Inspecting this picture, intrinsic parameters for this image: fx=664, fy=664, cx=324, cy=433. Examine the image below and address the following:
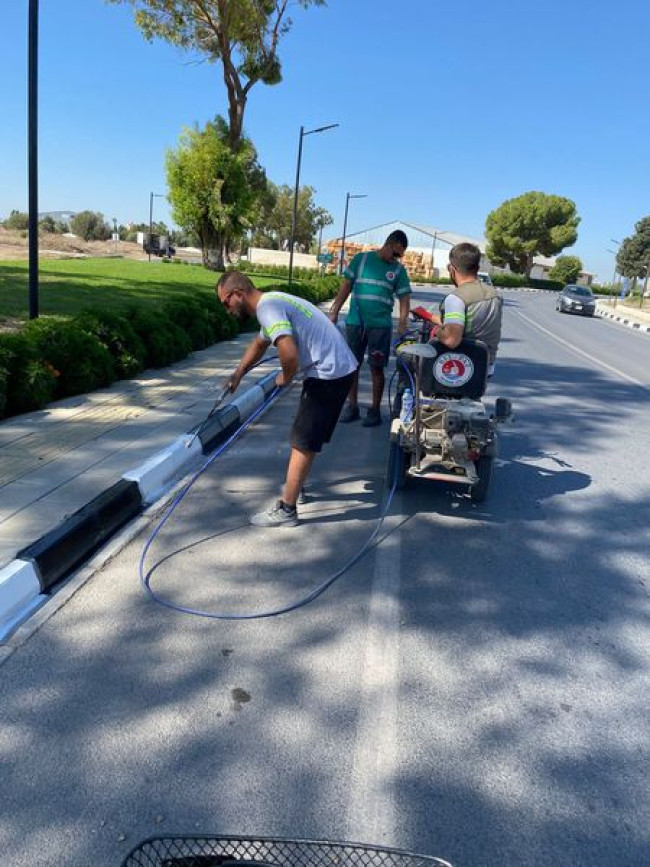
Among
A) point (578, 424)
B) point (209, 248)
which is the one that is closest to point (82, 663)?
point (578, 424)

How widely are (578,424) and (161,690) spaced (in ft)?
21.8

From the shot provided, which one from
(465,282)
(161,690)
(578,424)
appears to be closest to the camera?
(161,690)

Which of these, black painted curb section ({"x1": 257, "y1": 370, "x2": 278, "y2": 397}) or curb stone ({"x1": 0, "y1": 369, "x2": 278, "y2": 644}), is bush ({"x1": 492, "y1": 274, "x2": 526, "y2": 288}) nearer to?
black painted curb section ({"x1": 257, "y1": 370, "x2": 278, "y2": 397})

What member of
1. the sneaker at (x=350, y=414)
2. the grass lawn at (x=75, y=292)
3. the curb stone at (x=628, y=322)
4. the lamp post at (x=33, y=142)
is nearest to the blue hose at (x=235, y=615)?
the sneaker at (x=350, y=414)

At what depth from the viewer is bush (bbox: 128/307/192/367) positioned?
910cm

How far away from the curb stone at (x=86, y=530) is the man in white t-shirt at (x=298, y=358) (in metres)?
0.89

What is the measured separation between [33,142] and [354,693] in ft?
24.8

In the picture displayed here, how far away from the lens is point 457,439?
454cm

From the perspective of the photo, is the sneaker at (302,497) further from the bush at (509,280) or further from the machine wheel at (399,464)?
the bush at (509,280)

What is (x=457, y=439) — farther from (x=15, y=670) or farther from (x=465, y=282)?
(x=15, y=670)

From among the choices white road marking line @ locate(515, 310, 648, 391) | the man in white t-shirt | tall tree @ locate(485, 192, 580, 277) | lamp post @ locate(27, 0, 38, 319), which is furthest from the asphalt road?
tall tree @ locate(485, 192, 580, 277)

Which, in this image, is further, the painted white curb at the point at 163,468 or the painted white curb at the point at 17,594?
the painted white curb at the point at 163,468

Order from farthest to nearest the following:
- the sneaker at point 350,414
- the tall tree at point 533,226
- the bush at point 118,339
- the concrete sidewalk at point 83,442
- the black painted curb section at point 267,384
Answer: the tall tree at point 533,226
the black painted curb section at point 267,384
the bush at point 118,339
the sneaker at point 350,414
the concrete sidewalk at point 83,442

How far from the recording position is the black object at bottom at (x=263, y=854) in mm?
1667
